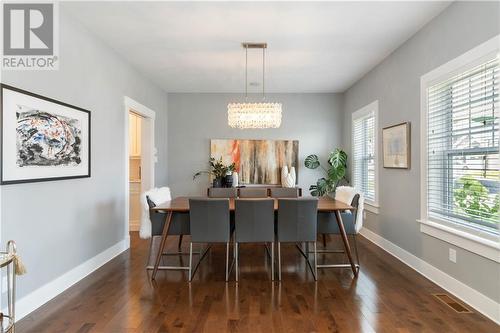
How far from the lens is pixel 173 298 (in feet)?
9.47

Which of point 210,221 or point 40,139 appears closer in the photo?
point 40,139

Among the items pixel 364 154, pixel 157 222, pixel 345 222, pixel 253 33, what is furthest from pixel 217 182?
pixel 253 33

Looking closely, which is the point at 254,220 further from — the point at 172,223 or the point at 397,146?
the point at 397,146

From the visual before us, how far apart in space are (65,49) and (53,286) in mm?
2202

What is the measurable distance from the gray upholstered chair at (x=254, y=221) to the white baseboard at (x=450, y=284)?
63.8 inches

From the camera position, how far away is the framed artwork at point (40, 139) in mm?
A: 2377

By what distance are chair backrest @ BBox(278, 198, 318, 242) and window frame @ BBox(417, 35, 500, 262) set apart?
119 centimetres

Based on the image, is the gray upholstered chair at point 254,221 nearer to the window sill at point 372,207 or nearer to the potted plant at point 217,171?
the window sill at point 372,207

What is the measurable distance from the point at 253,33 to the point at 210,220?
2093mm

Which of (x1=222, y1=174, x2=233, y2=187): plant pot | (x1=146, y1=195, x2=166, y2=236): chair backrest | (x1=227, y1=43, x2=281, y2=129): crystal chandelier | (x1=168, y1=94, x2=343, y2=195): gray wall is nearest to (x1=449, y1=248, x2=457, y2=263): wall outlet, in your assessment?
(x1=227, y1=43, x2=281, y2=129): crystal chandelier

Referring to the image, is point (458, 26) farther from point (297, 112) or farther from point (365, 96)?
point (297, 112)

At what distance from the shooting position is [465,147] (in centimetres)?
286

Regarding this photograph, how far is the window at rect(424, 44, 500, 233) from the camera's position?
2.52m

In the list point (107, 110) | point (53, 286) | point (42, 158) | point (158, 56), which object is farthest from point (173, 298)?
point (158, 56)
